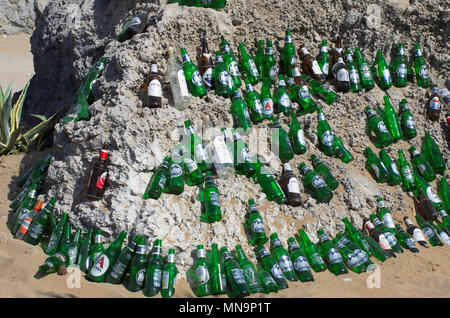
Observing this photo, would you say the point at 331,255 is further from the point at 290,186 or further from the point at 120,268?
the point at 120,268

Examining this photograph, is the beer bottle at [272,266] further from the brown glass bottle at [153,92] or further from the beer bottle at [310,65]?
the beer bottle at [310,65]

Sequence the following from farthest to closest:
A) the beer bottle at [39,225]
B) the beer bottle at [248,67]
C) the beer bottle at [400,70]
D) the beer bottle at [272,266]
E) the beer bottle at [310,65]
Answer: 1. the beer bottle at [400,70]
2. the beer bottle at [310,65]
3. the beer bottle at [248,67]
4. the beer bottle at [39,225]
5. the beer bottle at [272,266]

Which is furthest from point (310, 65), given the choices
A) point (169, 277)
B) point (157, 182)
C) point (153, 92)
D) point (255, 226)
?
point (169, 277)

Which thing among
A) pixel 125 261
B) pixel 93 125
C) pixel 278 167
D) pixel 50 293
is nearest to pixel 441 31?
pixel 278 167

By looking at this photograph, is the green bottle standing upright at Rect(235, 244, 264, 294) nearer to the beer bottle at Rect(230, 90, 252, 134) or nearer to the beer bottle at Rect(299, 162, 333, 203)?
the beer bottle at Rect(299, 162, 333, 203)

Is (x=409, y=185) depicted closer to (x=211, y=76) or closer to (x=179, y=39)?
(x=211, y=76)

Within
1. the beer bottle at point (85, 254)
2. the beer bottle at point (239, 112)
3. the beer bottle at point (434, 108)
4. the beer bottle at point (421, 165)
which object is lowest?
the beer bottle at point (85, 254)

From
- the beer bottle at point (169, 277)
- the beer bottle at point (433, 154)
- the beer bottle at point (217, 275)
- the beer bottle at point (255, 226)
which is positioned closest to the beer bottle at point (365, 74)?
the beer bottle at point (433, 154)
